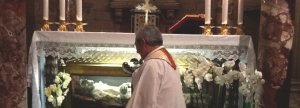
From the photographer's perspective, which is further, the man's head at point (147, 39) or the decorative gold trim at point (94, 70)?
the decorative gold trim at point (94, 70)

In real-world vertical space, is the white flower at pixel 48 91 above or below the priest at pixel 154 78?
below

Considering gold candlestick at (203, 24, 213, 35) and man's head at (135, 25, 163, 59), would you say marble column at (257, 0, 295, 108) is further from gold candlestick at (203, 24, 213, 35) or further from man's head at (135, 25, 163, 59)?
man's head at (135, 25, 163, 59)

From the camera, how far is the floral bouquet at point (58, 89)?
3477mm

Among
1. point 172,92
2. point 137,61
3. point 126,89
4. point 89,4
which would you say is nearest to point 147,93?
point 172,92

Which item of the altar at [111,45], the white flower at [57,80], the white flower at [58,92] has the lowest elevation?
the white flower at [58,92]

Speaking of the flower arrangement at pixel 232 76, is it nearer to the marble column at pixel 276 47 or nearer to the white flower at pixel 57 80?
the marble column at pixel 276 47

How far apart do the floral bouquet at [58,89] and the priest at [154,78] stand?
150cm

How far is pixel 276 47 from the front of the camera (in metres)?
3.46

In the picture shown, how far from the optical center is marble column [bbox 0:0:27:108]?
3.50 m

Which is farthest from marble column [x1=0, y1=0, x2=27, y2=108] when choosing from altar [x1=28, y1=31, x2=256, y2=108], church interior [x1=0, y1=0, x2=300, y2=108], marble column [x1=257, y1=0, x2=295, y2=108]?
marble column [x1=257, y1=0, x2=295, y2=108]

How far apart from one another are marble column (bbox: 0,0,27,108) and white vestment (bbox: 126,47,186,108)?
6.08 feet

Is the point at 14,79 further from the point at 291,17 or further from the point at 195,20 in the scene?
the point at 291,17

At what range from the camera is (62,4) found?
3.79 meters

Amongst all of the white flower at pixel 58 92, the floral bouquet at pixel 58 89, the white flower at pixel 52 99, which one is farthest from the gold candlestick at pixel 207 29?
the white flower at pixel 52 99
